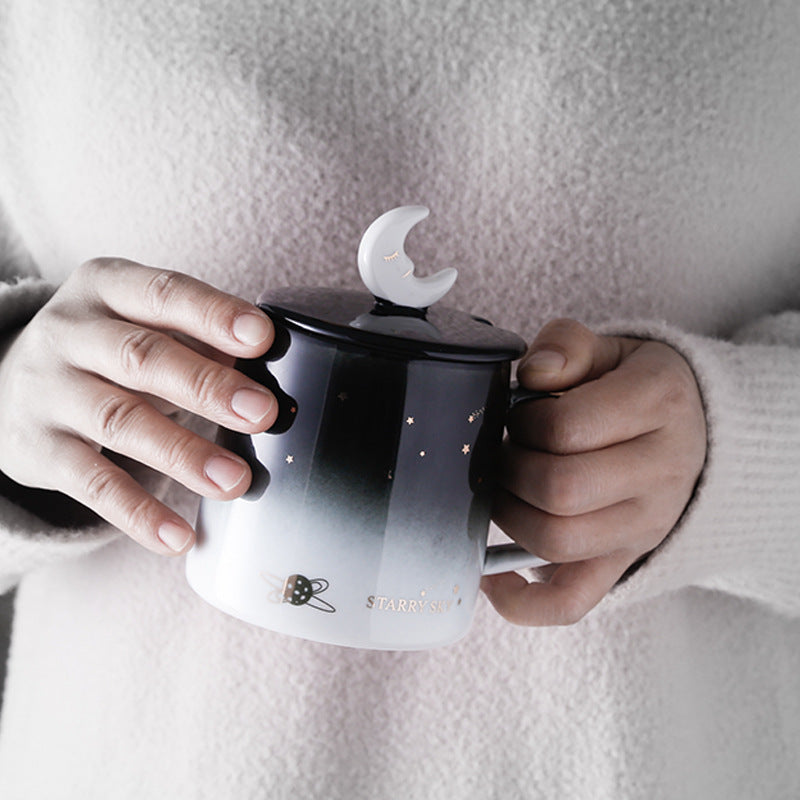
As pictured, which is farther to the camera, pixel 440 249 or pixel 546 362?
pixel 440 249

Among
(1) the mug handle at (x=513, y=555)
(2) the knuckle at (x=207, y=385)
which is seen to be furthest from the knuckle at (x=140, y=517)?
(1) the mug handle at (x=513, y=555)

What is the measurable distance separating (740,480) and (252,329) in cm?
45

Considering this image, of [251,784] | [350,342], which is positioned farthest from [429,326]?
[251,784]

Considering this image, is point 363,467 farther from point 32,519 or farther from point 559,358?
point 32,519

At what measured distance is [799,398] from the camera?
63 centimetres

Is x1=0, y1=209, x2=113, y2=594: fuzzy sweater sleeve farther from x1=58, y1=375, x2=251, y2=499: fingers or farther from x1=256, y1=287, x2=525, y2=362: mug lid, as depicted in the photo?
x1=256, y1=287, x2=525, y2=362: mug lid

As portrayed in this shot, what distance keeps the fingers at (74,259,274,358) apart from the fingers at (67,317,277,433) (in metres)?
0.01

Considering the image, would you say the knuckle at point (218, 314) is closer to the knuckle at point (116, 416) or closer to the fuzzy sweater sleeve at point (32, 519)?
the knuckle at point (116, 416)

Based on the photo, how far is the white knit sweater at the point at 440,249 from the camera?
60 cm

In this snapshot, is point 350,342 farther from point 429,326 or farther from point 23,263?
point 23,263

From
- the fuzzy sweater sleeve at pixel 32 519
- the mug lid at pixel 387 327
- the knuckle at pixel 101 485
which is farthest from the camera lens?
the fuzzy sweater sleeve at pixel 32 519

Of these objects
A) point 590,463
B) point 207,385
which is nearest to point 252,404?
point 207,385

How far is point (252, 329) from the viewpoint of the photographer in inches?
15.4

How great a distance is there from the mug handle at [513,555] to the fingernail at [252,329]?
0.60ft
